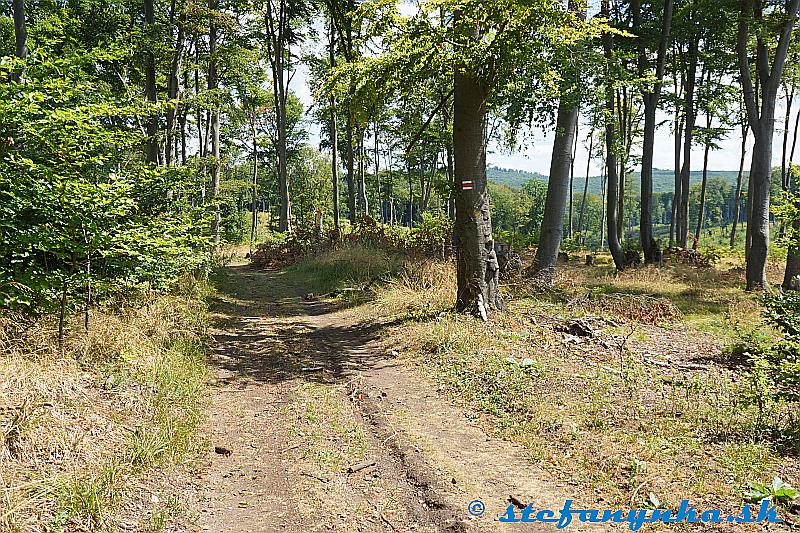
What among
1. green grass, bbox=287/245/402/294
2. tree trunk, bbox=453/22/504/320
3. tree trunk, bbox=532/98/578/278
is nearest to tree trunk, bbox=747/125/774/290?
tree trunk, bbox=532/98/578/278

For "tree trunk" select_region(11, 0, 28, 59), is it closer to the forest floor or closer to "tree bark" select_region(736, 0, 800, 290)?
the forest floor

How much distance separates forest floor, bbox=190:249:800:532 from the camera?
366cm

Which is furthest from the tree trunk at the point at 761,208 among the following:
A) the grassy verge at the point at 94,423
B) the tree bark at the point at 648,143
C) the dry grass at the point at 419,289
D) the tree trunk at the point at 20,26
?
the tree trunk at the point at 20,26

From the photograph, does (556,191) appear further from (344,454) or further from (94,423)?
(94,423)

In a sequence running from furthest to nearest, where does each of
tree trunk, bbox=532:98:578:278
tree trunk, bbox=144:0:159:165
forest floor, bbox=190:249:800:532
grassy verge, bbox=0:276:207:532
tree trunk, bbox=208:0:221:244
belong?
tree trunk, bbox=208:0:221:244
tree trunk, bbox=144:0:159:165
tree trunk, bbox=532:98:578:278
forest floor, bbox=190:249:800:532
grassy verge, bbox=0:276:207:532

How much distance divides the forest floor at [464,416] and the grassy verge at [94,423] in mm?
347

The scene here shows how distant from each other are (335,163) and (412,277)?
442 inches

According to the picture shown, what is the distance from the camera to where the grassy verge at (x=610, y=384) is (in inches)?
152

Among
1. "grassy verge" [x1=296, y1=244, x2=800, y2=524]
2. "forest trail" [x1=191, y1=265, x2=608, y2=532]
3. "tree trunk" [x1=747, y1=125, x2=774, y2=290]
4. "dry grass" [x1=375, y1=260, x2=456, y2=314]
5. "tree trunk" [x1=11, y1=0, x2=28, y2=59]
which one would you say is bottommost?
"forest trail" [x1=191, y1=265, x2=608, y2=532]

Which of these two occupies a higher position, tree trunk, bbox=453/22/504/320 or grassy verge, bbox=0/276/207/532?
tree trunk, bbox=453/22/504/320

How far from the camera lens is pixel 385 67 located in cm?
775

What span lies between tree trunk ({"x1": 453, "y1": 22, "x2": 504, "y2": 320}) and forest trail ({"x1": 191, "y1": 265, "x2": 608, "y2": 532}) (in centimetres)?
198

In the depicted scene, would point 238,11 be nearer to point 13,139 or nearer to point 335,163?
point 335,163

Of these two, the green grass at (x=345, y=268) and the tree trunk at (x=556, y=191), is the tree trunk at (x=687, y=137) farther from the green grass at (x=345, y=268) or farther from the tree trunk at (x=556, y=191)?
the green grass at (x=345, y=268)
